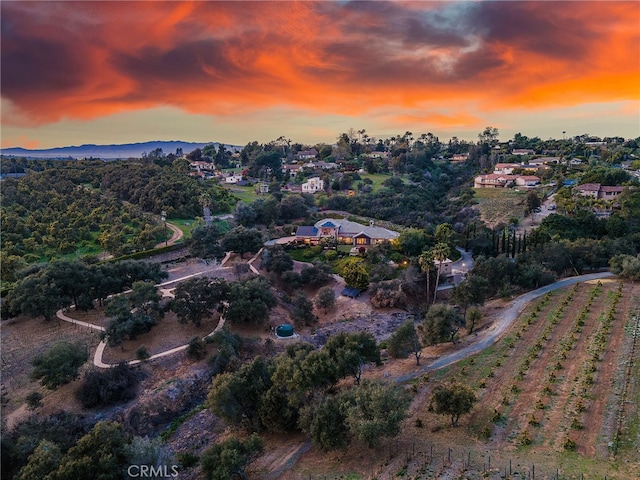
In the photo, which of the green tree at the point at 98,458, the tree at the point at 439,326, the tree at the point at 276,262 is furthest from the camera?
the tree at the point at 276,262

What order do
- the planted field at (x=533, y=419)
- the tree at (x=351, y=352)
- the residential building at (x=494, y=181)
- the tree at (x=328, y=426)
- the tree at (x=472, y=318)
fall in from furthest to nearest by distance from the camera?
the residential building at (x=494, y=181), the tree at (x=472, y=318), the tree at (x=351, y=352), the tree at (x=328, y=426), the planted field at (x=533, y=419)

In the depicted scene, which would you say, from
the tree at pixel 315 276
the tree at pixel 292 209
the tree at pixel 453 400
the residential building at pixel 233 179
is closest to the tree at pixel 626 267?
the tree at pixel 315 276

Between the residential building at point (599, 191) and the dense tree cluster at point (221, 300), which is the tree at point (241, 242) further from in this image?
the residential building at point (599, 191)

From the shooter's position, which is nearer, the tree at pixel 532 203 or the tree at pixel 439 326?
the tree at pixel 439 326

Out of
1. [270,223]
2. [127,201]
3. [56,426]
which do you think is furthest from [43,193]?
[56,426]

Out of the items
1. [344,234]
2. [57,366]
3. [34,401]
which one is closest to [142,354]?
[57,366]

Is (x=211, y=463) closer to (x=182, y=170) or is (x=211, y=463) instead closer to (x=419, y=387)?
(x=419, y=387)
